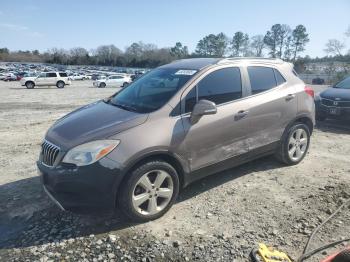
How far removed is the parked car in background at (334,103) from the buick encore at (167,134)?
375 cm

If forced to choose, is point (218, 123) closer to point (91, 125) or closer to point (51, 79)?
point (91, 125)

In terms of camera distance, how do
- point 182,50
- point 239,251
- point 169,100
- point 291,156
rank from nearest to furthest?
point 239,251 < point 169,100 < point 291,156 < point 182,50

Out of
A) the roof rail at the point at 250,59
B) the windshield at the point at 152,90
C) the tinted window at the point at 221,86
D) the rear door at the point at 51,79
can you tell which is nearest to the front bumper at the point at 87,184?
the windshield at the point at 152,90

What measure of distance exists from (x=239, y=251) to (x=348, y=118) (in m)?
6.52

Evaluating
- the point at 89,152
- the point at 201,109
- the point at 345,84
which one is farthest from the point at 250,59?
the point at 345,84

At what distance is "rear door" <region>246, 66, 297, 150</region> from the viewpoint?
15.9 ft

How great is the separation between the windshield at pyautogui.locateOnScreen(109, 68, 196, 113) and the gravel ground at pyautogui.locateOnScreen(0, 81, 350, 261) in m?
1.36

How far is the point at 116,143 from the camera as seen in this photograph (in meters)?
3.61

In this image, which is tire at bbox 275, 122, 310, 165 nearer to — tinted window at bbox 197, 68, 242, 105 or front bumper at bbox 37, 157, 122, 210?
tinted window at bbox 197, 68, 242, 105

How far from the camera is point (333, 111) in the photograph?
8805 millimetres

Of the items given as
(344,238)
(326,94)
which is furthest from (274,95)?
(326,94)

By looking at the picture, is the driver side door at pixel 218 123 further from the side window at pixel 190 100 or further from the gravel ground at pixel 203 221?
the gravel ground at pixel 203 221

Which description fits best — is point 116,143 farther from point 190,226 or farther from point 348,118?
point 348,118

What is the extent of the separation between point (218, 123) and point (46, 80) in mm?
34763
